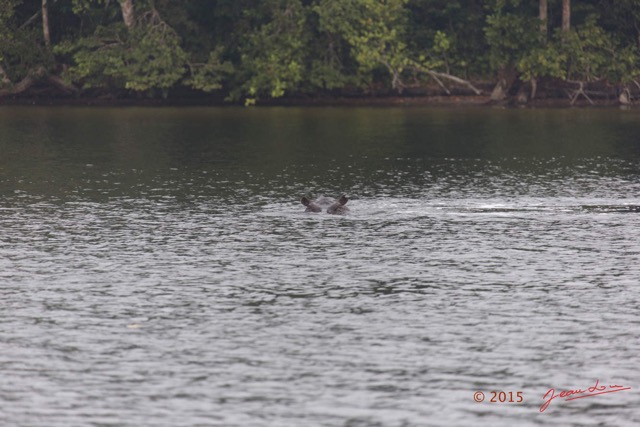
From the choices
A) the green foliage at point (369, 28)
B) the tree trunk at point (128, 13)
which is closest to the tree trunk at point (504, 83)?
the green foliage at point (369, 28)

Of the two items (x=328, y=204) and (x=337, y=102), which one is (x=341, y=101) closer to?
(x=337, y=102)

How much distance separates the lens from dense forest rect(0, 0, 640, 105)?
68.9m

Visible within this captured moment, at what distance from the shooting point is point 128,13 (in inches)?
2820

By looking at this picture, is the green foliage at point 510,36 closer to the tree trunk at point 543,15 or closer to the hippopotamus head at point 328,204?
the tree trunk at point 543,15

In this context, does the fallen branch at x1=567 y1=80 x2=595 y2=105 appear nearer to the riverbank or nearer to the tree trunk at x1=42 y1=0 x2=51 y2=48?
the riverbank

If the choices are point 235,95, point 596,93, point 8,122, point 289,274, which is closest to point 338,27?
point 235,95

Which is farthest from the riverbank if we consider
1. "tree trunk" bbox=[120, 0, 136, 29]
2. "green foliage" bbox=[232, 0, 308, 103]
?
"tree trunk" bbox=[120, 0, 136, 29]

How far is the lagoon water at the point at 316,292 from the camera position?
12766 millimetres

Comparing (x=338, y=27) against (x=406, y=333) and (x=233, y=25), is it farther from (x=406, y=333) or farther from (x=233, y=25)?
(x=406, y=333)

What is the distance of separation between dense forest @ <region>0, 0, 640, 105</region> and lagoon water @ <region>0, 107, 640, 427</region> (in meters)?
31.7

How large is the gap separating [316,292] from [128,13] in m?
56.1

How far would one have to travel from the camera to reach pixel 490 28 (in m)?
69.2
